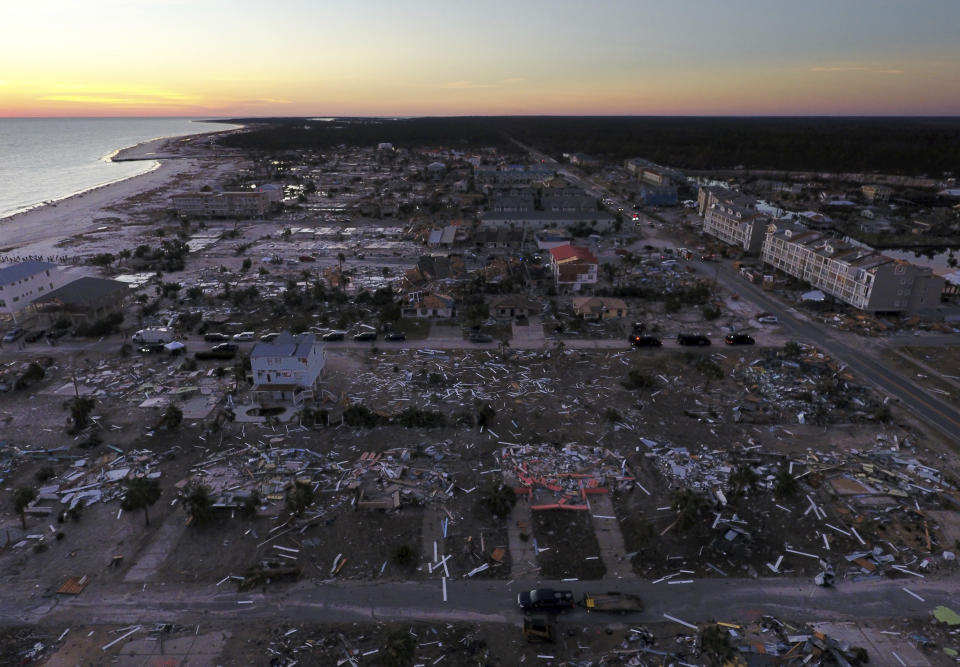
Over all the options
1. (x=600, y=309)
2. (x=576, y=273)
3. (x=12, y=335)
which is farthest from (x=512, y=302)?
(x=12, y=335)

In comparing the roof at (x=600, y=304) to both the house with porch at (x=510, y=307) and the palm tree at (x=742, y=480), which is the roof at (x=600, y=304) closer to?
the house with porch at (x=510, y=307)

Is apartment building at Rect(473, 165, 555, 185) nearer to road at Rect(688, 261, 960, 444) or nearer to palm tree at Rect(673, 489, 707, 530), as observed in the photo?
road at Rect(688, 261, 960, 444)

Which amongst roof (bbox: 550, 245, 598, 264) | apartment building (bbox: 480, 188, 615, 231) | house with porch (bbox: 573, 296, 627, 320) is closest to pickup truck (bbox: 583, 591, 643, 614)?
house with porch (bbox: 573, 296, 627, 320)

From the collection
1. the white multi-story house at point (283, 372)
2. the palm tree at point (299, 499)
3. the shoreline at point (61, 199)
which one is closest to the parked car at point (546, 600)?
the palm tree at point (299, 499)

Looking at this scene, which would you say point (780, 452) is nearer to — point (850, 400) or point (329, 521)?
point (850, 400)

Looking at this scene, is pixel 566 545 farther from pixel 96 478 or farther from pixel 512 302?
pixel 512 302

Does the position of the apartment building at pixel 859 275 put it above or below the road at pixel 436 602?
above
